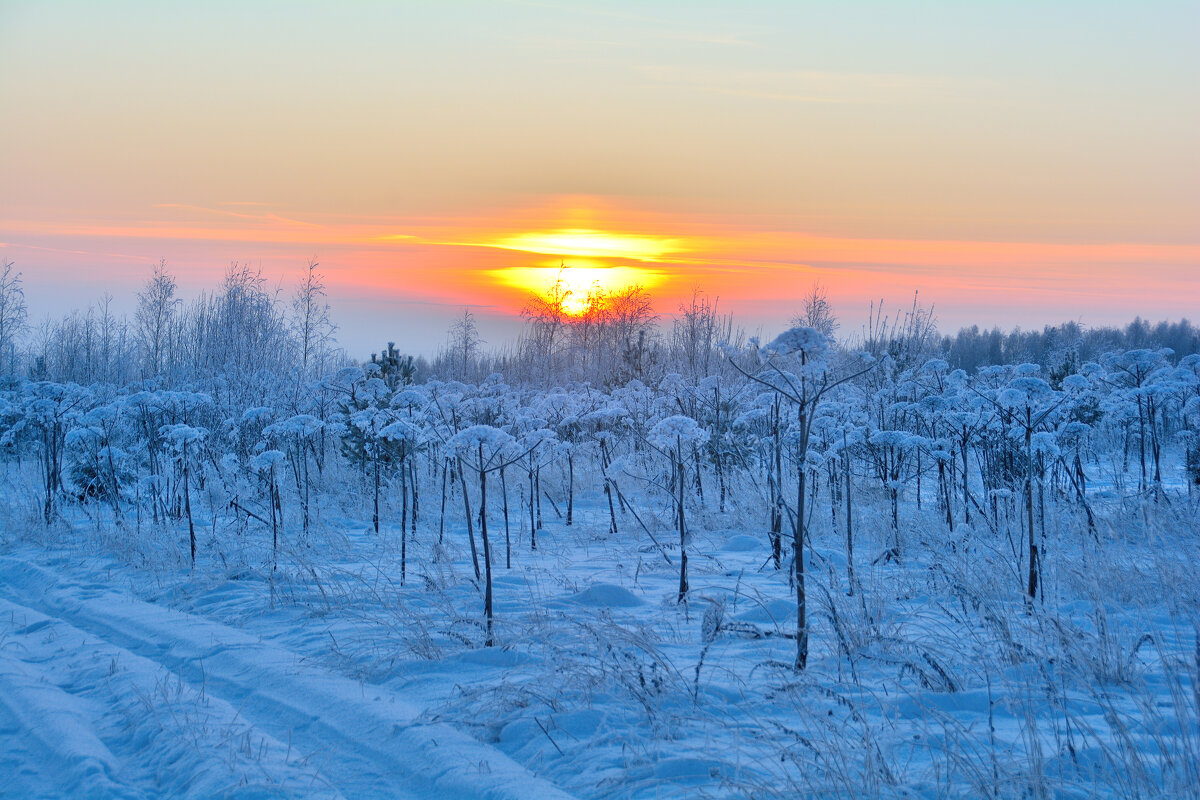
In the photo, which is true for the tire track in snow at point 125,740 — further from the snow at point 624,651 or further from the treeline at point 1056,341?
the treeline at point 1056,341

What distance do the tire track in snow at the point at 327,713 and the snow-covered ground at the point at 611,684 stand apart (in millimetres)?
16

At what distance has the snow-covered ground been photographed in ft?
10.5

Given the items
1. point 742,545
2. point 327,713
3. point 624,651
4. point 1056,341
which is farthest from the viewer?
point 1056,341

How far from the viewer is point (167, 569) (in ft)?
24.1

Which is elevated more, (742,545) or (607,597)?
(607,597)

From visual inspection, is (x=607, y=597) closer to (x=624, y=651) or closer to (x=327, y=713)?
(x=624, y=651)

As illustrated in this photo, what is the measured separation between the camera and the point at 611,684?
4090 mm

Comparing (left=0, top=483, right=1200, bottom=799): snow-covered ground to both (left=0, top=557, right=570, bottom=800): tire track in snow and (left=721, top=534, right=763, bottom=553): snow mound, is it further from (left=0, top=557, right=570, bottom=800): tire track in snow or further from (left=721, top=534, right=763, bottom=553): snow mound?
(left=721, top=534, right=763, bottom=553): snow mound

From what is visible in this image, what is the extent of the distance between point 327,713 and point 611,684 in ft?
4.78

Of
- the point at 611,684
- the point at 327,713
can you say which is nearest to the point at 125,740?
the point at 327,713

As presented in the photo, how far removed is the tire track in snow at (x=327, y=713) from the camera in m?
3.34

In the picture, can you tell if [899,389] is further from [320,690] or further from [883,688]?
[320,690]

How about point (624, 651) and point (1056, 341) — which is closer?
point (624, 651)

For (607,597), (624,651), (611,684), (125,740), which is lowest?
(125,740)
